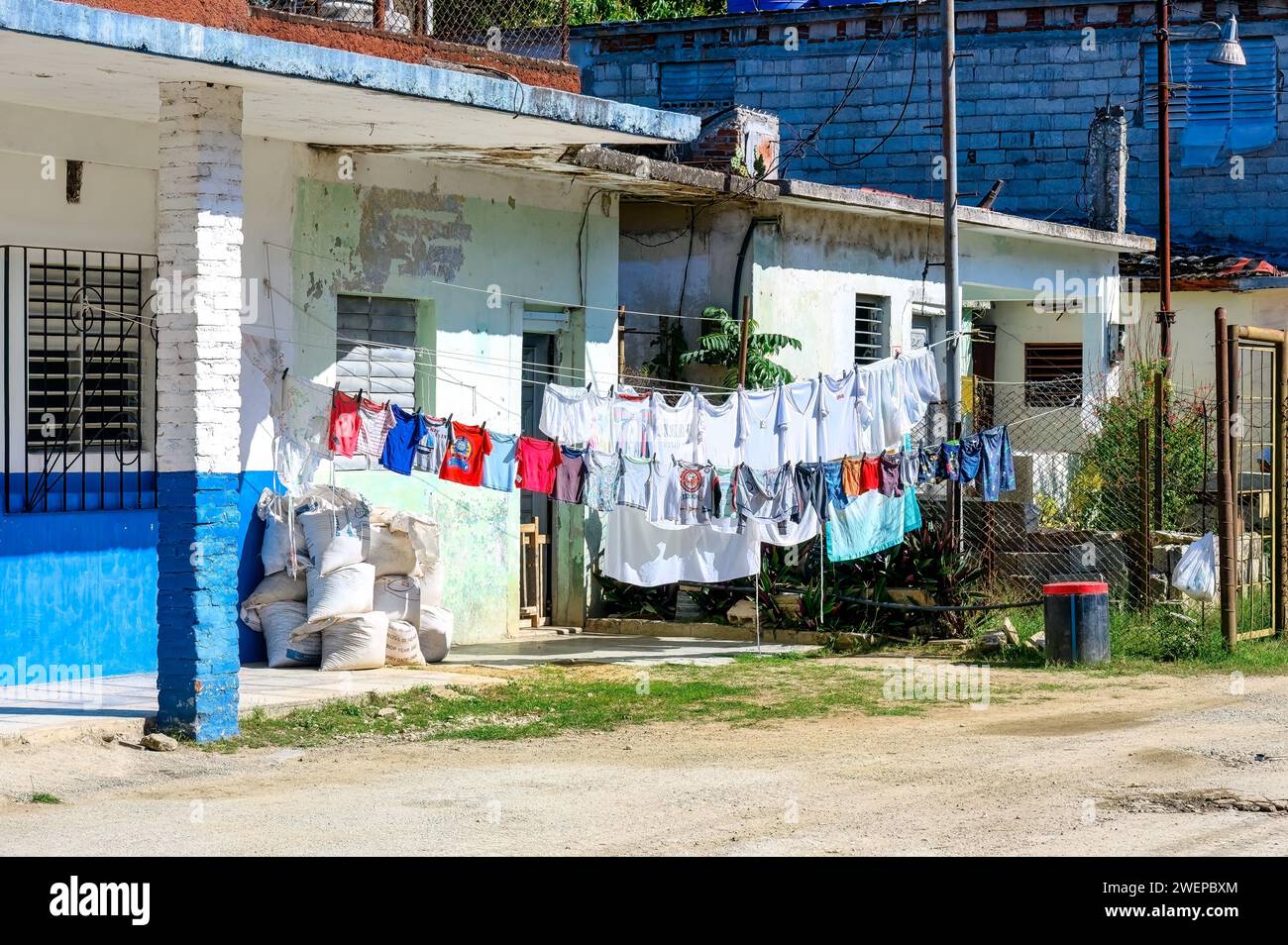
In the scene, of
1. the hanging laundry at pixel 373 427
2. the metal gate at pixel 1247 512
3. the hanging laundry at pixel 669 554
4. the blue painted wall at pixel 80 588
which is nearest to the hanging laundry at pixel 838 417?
the hanging laundry at pixel 669 554

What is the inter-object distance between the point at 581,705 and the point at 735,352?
5.76 metres

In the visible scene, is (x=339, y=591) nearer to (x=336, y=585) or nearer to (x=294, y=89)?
(x=336, y=585)

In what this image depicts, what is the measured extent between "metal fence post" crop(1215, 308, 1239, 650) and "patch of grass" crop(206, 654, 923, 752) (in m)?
2.81

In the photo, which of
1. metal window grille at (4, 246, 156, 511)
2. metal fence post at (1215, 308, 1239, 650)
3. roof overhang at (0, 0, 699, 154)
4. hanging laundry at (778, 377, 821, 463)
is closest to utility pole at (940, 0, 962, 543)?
hanging laundry at (778, 377, 821, 463)

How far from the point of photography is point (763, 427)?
14656 millimetres

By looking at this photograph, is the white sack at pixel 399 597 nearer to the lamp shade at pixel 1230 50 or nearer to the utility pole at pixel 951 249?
the utility pole at pixel 951 249

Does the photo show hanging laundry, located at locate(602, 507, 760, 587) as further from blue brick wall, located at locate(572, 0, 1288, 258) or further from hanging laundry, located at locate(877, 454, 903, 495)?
blue brick wall, located at locate(572, 0, 1288, 258)

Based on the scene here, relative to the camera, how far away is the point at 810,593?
49.8ft

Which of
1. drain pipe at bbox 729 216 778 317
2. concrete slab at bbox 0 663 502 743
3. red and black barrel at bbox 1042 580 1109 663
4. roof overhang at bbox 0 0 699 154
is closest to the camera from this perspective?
roof overhang at bbox 0 0 699 154

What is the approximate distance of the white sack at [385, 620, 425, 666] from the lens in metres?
12.9

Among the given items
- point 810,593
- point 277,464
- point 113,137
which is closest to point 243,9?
point 113,137

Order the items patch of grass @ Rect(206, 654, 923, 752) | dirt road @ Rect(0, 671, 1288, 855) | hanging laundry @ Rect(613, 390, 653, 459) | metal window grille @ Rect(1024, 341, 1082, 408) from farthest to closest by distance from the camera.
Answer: metal window grille @ Rect(1024, 341, 1082, 408), hanging laundry @ Rect(613, 390, 653, 459), patch of grass @ Rect(206, 654, 923, 752), dirt road @ Rect(0, 671, 1288, 855)

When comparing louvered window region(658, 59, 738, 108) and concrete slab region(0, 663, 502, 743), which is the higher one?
louvered window region(658, 59, 738, 108)

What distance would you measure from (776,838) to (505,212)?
8.51 m
